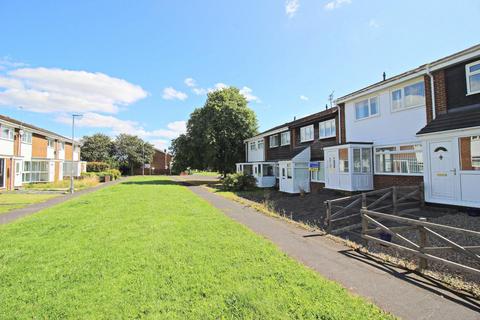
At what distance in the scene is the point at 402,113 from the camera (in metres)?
12.0

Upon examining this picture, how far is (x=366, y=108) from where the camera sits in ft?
46.4

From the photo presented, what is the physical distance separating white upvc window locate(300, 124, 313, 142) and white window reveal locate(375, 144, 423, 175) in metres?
6.69

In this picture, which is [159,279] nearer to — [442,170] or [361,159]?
[442,170]

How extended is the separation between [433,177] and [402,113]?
11.4ft

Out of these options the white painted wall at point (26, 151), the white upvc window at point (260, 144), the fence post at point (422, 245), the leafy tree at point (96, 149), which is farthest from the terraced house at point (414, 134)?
the leafy tree at point (96, 149)

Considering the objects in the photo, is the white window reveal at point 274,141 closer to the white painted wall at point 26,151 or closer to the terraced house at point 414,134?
the terraced house at point 414,134

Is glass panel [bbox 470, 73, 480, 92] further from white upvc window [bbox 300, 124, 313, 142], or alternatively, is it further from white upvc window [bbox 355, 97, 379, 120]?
white upvc window [bbox 300, 124, 313, 142]

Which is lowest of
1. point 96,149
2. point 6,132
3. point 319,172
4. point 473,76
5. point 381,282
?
point 381,282

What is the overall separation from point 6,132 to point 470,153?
30935 mm

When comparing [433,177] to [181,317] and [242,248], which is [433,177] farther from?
[181,317]

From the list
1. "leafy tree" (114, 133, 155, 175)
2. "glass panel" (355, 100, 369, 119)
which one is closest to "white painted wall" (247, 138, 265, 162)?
"glass panel" (355, 100, 369, 119)

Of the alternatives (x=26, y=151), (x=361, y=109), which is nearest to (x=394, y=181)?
(x=361, y=109)

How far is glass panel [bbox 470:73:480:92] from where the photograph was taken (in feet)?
30.8

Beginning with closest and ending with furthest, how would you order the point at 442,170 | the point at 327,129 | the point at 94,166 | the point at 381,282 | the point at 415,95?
1. the point at 381,282
2. the point at 442,170
3. the point at 415,95
4. the point at 327,129
5. the point at 94,166
